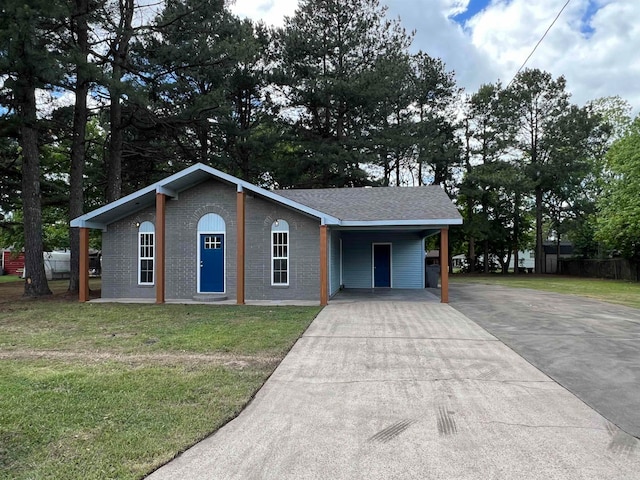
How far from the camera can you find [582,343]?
6.89 m

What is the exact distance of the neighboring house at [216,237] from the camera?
1240 centimetres

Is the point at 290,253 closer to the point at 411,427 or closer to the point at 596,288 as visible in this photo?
the point at 411,427

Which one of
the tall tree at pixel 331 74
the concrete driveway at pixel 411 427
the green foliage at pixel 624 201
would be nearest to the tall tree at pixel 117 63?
the tall tree at pixel 331 74

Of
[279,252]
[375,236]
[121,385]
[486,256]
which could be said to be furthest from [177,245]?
[486,256]

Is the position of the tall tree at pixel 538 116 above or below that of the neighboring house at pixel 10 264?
above

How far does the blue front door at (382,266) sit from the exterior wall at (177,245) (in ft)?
21.8

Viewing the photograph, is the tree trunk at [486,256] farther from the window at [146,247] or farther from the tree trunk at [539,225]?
the window at [146,247]

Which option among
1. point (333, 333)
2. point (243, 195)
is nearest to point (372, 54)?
point (243, 195)

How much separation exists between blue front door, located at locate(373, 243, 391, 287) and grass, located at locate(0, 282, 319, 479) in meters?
8.72

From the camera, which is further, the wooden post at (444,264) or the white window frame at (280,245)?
the white window frame at (280,245)

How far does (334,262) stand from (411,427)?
37.3 feet

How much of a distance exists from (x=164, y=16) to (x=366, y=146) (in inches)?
509

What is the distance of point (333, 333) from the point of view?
7.62 m

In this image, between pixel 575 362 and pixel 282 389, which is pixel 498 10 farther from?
pixel 282 389
